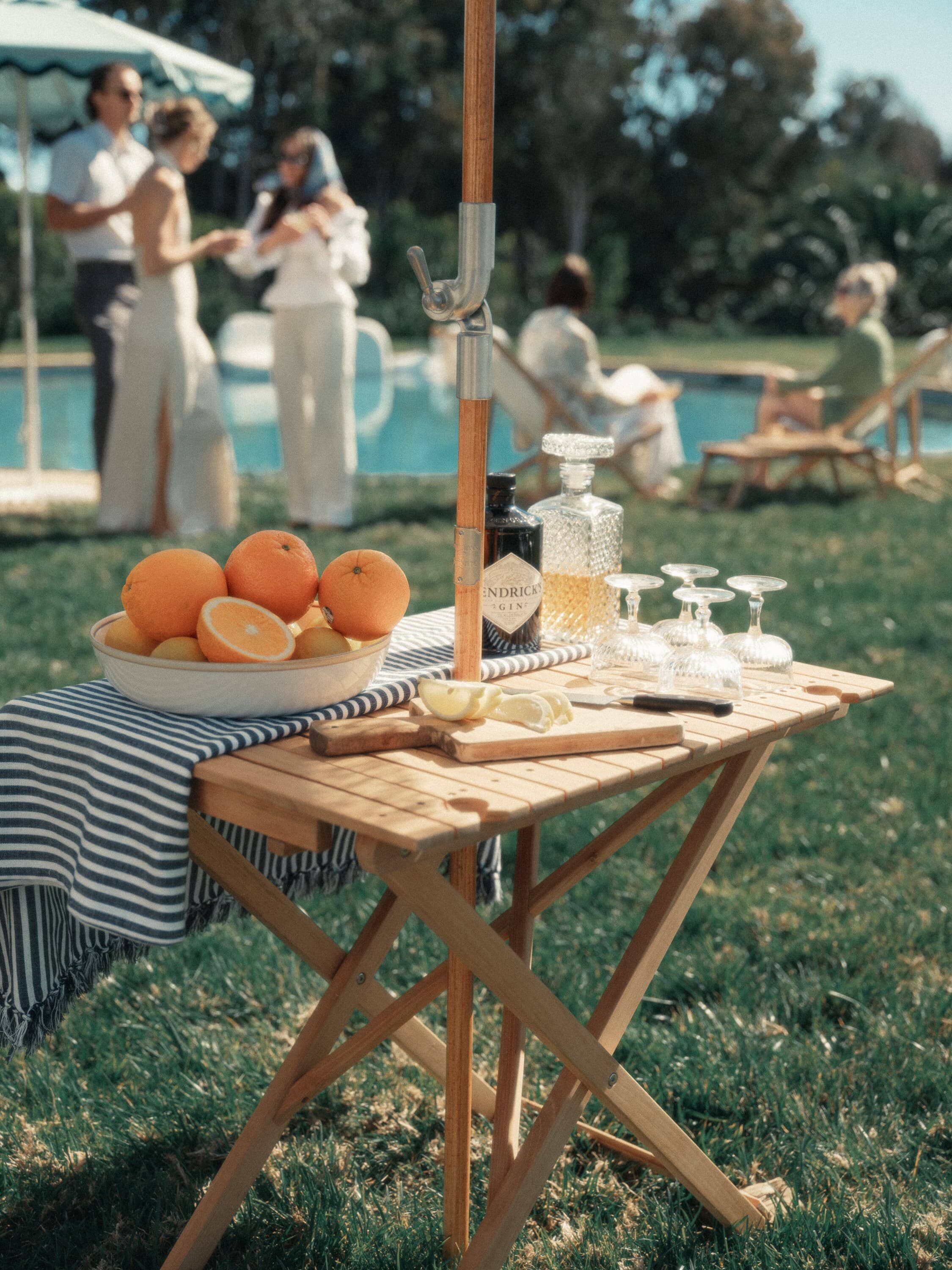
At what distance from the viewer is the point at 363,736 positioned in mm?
1535

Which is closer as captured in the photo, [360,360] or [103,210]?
[103,210]

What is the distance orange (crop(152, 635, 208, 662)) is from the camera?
161 cm

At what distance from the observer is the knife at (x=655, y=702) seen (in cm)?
168

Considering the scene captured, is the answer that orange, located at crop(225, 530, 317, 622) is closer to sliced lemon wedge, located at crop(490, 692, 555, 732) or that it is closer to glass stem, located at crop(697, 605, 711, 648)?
sliced lemon wedge, located at crop(490, 692, 555, 732)

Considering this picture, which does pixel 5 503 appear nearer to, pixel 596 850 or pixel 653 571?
pixel 653 571

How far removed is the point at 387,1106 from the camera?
2305 millimetres

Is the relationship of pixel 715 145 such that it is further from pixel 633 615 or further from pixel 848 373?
pixel 633 615

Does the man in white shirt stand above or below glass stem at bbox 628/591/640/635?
above

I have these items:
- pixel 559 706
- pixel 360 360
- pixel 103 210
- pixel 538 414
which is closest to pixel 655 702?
pixel 559 706

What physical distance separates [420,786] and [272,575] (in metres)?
0.42

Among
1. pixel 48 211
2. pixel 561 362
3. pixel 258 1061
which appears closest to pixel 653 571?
pixel 561 362

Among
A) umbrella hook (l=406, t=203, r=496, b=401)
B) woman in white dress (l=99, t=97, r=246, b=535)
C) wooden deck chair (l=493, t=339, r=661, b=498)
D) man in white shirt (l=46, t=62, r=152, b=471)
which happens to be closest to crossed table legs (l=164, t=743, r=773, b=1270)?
umbrella hook (l=406, t=203, r=496, b=401)

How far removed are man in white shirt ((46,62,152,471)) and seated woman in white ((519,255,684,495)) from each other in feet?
7.88

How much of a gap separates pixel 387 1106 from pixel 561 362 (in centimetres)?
602
